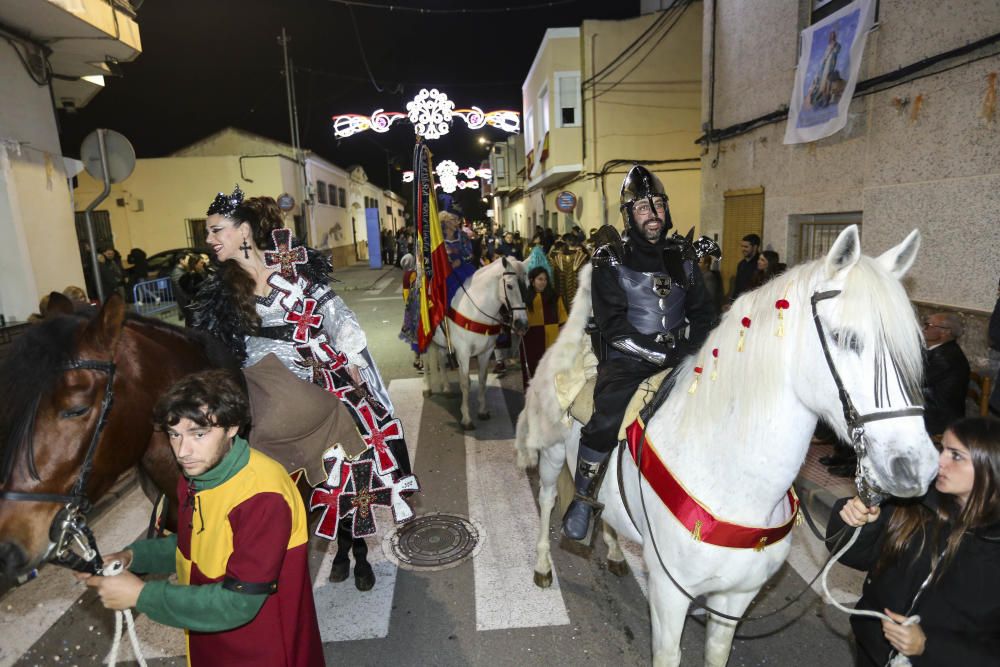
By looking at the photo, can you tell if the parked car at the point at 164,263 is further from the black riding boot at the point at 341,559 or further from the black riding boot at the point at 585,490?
the black riding boot at the point at 585,490

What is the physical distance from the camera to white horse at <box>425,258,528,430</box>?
7.39 meters

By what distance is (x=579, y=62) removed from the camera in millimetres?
19984

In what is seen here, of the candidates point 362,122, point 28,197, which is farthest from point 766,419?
point 362,122

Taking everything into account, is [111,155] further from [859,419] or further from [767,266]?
[767,266]

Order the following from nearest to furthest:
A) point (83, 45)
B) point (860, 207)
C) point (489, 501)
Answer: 1. point (489, 501)
2. point (860, 207)
3. point (83, 45)

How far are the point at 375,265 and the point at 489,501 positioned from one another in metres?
30.5

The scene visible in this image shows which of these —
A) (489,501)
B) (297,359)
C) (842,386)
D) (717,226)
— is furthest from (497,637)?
(717,226)

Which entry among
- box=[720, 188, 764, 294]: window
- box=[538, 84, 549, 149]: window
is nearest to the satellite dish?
box=[720, 188, 764, 294]: window

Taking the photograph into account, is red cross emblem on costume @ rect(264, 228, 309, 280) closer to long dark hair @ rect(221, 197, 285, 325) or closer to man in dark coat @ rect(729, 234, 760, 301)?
long dark hair @ rect(221, 197, 285, 325)

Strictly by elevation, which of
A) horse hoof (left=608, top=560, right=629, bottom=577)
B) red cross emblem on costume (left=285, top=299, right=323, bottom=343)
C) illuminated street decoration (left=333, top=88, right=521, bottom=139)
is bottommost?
horse hoof (left=608, top=560, right=629, bottom=577)

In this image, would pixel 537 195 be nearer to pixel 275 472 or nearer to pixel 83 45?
pixel 83 45

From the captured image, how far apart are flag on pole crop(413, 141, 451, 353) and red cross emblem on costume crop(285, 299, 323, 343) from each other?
345 cm

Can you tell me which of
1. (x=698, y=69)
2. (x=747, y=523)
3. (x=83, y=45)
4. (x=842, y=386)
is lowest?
(x=747, y=523)

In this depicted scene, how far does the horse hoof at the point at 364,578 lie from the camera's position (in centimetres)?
404
